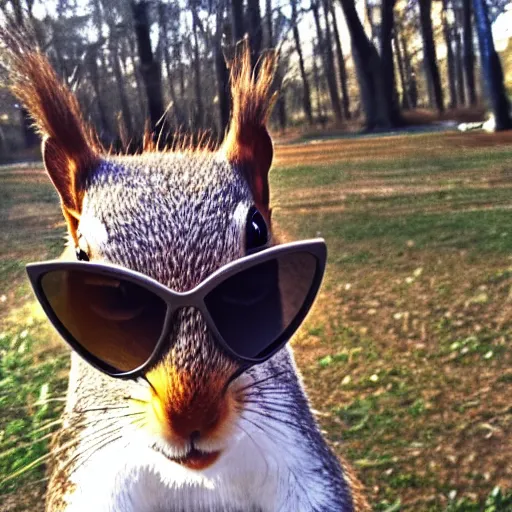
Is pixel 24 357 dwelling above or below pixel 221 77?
below

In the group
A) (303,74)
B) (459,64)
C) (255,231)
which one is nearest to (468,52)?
(459,64)

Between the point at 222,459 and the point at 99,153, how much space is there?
0.33 metres

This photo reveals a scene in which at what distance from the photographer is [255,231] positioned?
0.68m

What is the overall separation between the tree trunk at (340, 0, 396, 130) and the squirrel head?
0.20 meters

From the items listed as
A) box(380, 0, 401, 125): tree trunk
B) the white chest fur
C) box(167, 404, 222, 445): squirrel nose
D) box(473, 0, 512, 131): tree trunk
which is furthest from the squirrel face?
box(473, 0, 512, 131): tree trunk

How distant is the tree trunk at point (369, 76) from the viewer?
898 millimetres

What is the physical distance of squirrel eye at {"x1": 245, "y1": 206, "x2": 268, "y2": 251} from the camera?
0.67 meters

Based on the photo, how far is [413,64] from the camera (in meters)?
0.93

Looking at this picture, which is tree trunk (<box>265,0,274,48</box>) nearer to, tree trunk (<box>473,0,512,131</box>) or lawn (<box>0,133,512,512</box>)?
lawn (<box>0,133,512,512</box>)

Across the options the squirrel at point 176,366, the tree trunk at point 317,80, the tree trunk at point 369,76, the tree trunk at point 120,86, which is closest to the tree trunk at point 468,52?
the tree trunk at point 369,76

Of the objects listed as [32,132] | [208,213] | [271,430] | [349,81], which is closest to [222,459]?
[271,430]

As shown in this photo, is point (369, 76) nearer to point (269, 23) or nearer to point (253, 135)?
point (269, 23)

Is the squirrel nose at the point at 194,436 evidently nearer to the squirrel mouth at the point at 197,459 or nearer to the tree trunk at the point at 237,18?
the squirrel mouth at the point at 197,459

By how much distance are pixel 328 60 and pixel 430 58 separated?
14 cm
